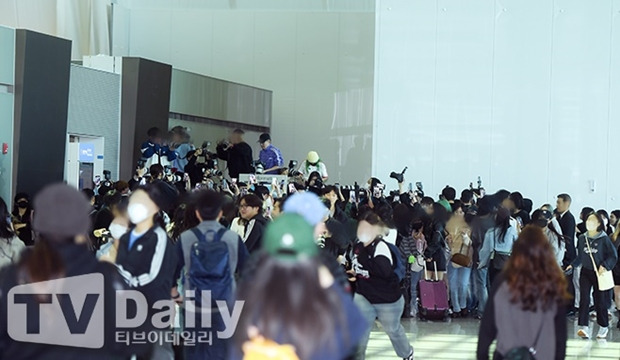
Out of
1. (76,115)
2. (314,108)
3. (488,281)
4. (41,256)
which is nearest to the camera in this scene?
(41,256)

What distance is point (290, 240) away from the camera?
11.9ft

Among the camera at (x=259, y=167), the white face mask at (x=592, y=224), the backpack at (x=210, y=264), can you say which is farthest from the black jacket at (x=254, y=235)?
the camera at (x=259, y=167)

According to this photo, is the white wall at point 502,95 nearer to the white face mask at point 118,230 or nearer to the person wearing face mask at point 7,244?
the person wearing face mask at point 7,244

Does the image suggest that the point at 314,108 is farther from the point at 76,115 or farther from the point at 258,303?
the point at 258,303

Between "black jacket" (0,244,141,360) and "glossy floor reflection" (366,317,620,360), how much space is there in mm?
5368

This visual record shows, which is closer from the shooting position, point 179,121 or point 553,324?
point 553,324

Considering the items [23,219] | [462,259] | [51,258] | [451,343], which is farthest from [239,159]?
[51,258]

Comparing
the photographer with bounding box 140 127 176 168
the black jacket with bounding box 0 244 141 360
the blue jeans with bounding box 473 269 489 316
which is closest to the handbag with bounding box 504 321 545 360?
the black jacket with bounding box 0 244 141 360

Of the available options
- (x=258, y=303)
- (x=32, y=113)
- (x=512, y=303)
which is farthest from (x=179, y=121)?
(x=258, y=303)

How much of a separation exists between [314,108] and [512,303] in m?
18.5

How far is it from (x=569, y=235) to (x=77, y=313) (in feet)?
32.9

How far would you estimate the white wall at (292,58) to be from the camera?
2381 cm

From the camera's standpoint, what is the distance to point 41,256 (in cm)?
477

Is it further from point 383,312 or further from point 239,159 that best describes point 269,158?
point 383,312
